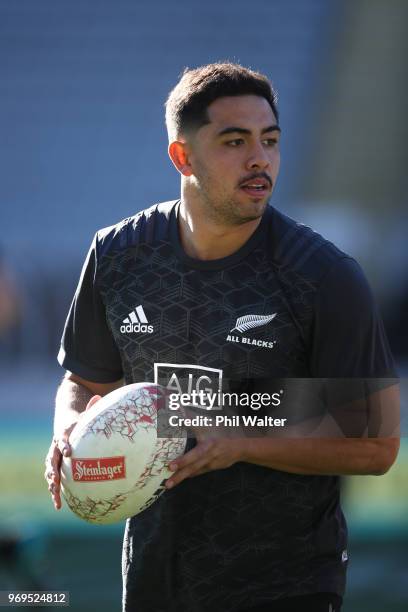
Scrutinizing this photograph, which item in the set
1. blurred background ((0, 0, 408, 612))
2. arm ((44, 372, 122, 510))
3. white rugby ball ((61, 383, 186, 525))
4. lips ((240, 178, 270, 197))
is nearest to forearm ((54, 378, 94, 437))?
arm ((44, 372, 122, 510))

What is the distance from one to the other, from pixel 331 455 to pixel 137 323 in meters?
0.67

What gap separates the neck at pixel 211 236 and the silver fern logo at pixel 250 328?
8.5 inches

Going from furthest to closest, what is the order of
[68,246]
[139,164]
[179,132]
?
[139,164] < [68,246] < [179,132]

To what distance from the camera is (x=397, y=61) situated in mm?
16125

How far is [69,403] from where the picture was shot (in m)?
3.13

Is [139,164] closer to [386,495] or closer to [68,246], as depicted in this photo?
[68,246]

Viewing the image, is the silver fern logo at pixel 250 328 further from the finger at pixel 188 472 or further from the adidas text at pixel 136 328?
the finger at pixel 188 472

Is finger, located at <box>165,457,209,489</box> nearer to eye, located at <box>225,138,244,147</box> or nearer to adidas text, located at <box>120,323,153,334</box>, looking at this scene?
adidas text, located at <box>120,323,153,334</box>

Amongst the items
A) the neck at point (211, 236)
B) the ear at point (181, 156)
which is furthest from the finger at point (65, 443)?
the ear at point (181, 156)

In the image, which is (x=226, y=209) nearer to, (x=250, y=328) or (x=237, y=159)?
(x=237, y=159)

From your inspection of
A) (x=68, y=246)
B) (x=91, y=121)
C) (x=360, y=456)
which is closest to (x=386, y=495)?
(x=360, y=456)

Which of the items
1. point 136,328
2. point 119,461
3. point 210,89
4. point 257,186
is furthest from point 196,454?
point 210,89

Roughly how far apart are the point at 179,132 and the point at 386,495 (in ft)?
12.6

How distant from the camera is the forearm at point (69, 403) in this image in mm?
3023
